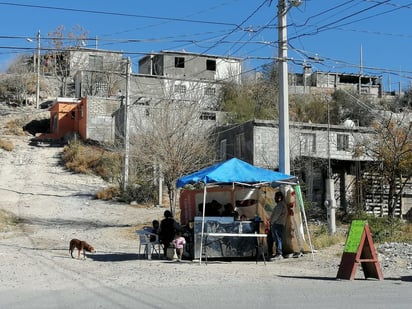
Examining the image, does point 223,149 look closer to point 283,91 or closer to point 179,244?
point 283,91

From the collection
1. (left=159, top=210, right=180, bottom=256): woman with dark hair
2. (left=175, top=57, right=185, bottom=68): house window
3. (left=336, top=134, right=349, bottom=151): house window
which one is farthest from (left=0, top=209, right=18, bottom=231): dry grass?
(left=175, top=57, right=185, bottom=68): house window

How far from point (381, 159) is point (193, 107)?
1057 centimetres

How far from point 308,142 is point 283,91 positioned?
19.3 m

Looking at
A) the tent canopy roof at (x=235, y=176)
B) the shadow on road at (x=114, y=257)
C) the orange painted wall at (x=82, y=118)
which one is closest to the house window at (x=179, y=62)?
the orange painted wall at (x=82, y=118)

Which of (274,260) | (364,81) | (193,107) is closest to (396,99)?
(364,81)

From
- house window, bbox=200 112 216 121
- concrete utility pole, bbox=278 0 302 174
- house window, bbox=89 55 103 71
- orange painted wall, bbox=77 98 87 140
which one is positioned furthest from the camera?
house window, bbox=89 55 103 71

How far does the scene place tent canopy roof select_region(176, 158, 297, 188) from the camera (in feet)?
52.4

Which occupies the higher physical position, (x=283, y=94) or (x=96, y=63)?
(x=96, y=63)

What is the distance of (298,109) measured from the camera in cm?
5175

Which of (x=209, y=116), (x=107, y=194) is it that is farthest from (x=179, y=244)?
(x=209, y=116)

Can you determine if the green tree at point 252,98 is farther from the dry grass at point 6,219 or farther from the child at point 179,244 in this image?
the child at point 179,244

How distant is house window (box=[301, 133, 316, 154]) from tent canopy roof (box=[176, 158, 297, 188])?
66.4 feet

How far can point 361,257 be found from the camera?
1306 centimetres

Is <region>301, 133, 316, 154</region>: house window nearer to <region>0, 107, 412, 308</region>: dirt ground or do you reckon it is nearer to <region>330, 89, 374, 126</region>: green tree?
<region>0, 107, 412, 308</region>: dirt ground
